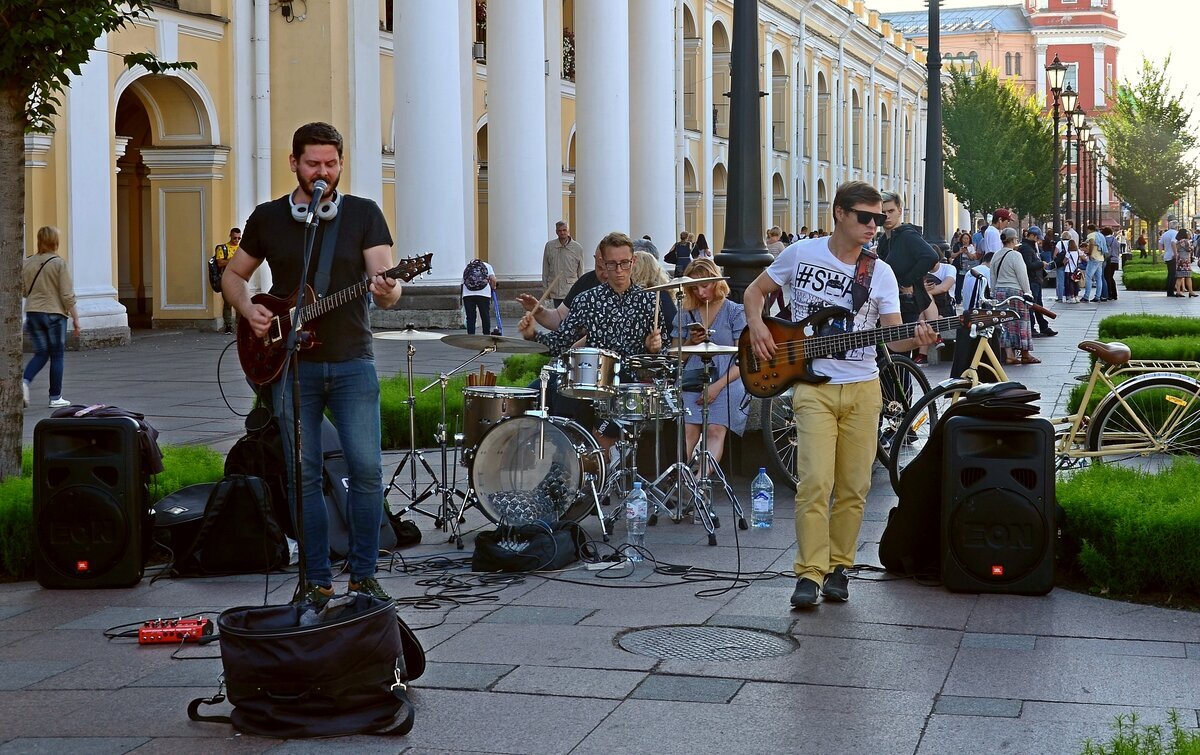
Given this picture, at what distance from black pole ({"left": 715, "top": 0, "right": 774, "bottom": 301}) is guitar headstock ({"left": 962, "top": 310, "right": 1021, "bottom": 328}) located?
4634 mm

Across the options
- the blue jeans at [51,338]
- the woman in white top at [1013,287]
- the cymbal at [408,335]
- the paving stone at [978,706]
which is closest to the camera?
the paving stone at [978,706]

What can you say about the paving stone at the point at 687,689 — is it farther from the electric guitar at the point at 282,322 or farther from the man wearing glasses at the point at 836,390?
the electric guitar at the point at 282,322

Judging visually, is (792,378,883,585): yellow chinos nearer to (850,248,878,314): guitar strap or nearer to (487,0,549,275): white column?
(850,248,878,314): guitar strap

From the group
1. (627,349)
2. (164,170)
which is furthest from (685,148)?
(627,349)

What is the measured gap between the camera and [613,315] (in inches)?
354

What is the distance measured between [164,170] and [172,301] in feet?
6.80

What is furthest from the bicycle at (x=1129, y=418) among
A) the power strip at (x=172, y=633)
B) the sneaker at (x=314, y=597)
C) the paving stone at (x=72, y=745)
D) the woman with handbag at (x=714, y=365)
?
the paving stone at (x=72, y=745)

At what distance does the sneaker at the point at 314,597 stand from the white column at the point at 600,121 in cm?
2376

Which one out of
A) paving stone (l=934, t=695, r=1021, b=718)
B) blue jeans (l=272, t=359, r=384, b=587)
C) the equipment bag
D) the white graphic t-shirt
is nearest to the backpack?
the equipment bag

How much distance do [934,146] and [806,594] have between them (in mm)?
19088

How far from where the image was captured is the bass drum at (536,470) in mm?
8148

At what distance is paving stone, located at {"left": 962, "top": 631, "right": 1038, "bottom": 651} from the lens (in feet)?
19.3

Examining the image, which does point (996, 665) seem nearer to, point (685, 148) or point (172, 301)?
point (172, 301)

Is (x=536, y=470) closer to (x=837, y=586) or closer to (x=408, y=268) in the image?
(x=837, y=586)
